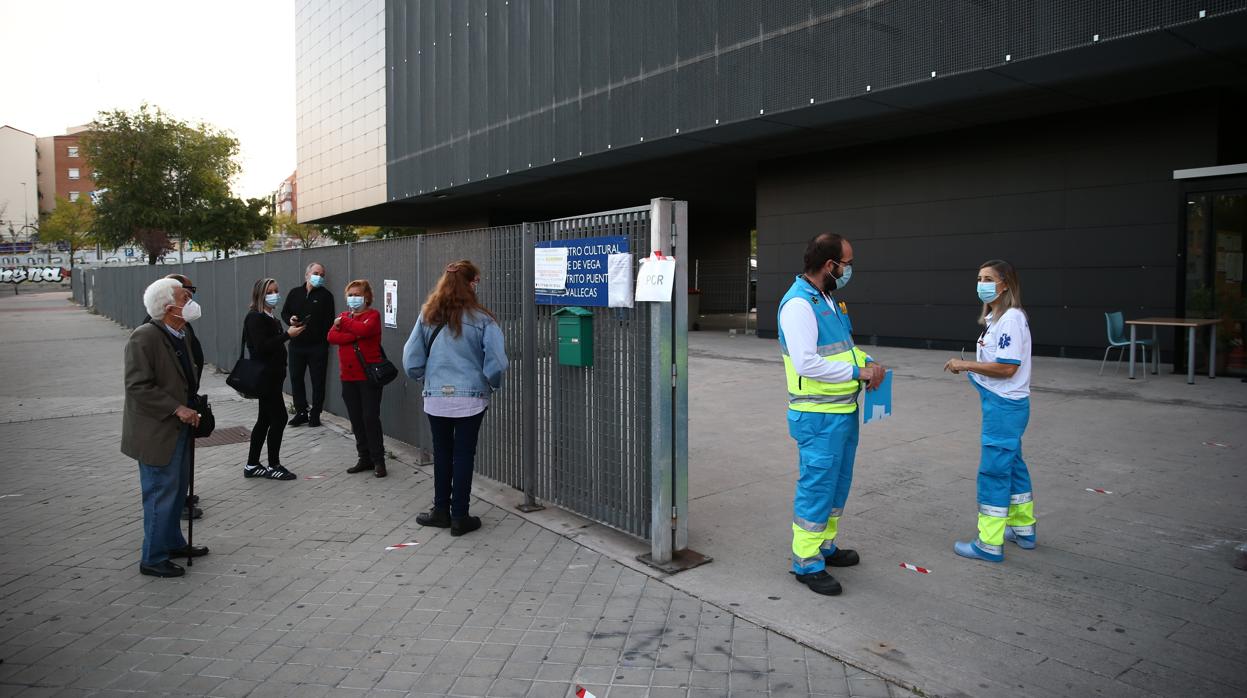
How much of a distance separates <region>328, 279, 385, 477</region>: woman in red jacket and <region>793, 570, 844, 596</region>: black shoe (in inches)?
164

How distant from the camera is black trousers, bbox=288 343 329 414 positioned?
9359mm

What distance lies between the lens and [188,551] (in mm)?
5211

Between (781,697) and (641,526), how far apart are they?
1.93m

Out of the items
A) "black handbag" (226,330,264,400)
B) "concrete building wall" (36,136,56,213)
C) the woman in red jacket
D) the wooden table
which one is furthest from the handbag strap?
"concrete building wall" (36,136,56,213)

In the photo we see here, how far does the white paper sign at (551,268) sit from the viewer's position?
5805mm

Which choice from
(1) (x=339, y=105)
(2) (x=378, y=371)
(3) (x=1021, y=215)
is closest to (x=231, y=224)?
(1) (x=339, y=105)

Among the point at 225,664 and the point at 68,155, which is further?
the point at 68,155

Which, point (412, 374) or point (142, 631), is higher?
point (412, 374)

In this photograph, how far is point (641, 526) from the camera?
5.29 metres

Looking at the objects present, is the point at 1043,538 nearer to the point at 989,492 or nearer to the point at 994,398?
the point at 989,492

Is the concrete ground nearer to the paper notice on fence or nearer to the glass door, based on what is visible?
the paper notice on fence

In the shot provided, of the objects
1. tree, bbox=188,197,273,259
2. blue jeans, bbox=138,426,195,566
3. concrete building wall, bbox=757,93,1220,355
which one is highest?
tree, bbox=188,197,273,259

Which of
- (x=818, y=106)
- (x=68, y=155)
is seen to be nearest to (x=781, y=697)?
(x=818, y=106)

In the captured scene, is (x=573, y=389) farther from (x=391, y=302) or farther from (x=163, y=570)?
(x=391, y=302)
